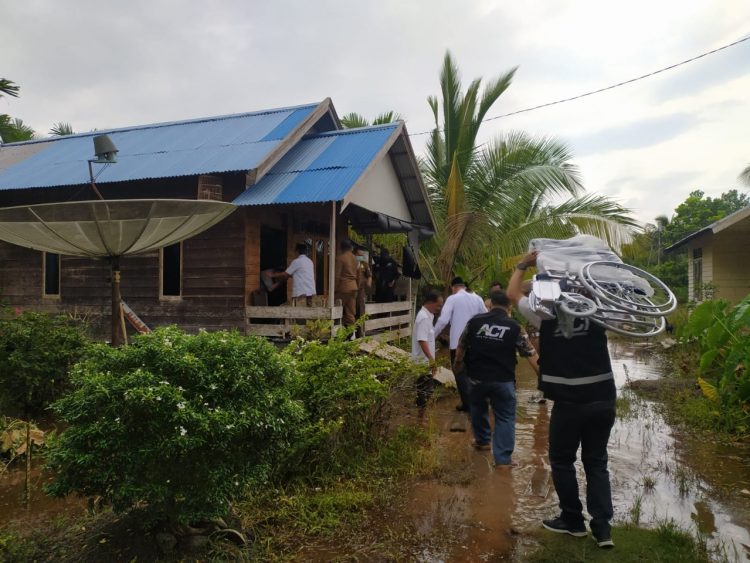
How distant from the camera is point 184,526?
3.19 metres

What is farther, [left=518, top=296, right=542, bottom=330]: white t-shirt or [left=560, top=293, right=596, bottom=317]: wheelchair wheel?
[left=518, top=296, right=542, bottom=330]: white t-shirt

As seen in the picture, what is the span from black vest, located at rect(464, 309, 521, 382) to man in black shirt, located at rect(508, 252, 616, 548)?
1380mm

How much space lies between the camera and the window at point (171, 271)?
10.1 metres

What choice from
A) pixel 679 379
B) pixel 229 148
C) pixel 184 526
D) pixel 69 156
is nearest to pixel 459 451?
pixel 184 526

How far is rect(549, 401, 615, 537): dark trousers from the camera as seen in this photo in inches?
136

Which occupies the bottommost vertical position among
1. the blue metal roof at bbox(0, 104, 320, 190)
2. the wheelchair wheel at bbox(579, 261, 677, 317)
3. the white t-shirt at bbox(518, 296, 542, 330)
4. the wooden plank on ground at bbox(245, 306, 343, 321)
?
the wooden plank on ground at bbox(245, 306, 343, 321)

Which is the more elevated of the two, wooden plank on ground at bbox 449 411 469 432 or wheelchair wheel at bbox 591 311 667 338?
wheelchair wheel at bbox 591 311 667 338

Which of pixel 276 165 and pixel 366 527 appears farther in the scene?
pixel 276 165

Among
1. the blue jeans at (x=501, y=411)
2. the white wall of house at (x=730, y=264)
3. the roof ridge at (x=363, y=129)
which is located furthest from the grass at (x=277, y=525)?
the white wall of house at (x=730, y=264)

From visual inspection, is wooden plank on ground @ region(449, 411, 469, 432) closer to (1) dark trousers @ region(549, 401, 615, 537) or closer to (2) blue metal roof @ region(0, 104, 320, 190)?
(1) dark trousers @ region(549, 401, 615, 537)

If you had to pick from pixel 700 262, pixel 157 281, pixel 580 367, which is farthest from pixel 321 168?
pixel 700 262

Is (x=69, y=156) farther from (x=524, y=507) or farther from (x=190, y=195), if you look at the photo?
(x=524, y=507)

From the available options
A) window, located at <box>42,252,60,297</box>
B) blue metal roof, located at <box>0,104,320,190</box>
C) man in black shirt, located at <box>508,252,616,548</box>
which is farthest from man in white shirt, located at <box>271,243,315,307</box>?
man in black shirt, located at <box>508,252,616,548</box>

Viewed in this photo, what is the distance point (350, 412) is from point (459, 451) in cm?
140
